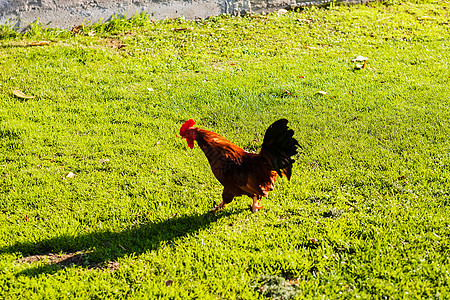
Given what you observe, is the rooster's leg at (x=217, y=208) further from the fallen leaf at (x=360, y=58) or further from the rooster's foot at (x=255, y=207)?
the fallen leaf at (x=360, y=58)

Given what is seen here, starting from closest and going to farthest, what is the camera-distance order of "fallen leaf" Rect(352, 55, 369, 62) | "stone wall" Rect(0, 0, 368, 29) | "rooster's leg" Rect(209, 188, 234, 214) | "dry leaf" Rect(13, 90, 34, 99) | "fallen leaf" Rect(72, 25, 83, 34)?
"rooster's leg" Rect(209, 188, 234, 214) < "dry leaf" Rect(13, 90, 34, 99) < "fallen leaf" Rect(352, 55, 369, 62) < "stone wall" Rect(0, 0, 368, 29) < "fallen leaf" Rect(72, 25, 83, 34)

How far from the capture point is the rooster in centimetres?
346

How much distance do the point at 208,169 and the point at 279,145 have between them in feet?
5.18

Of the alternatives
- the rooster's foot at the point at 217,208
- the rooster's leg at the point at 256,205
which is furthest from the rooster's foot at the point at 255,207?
the rooster's foot at the point at 217,208

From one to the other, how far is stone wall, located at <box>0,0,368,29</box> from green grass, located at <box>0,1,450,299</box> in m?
0.31

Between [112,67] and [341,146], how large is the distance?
4466 mm

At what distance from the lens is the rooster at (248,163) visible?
3.46m

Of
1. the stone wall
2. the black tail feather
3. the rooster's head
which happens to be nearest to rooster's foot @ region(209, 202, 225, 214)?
the rooster's head

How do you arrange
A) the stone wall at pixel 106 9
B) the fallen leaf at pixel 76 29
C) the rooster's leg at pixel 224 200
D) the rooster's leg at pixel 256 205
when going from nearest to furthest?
the rooster's leg at pixel 224 200 → the rooster's leg at pixel 256 205 → the stone wall at pixel 106 9 → the fallen leaf at pixel 76 29

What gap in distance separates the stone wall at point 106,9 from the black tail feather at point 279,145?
6.76m

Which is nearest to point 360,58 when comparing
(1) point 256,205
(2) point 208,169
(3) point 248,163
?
(2) point 208,169

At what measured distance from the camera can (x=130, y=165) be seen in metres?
4.87

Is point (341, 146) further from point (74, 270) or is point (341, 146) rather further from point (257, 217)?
point (74, 270)

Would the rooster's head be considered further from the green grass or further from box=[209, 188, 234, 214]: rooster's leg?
the green grass
